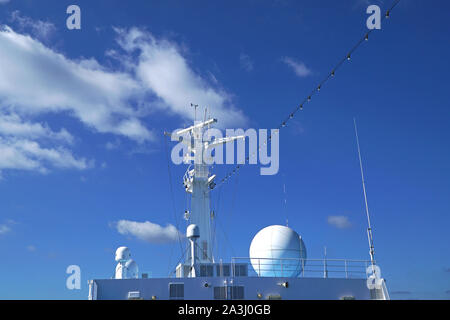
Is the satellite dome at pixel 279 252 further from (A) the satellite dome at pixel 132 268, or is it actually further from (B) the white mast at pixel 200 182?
(A) the satellite dome at pixel 132 268

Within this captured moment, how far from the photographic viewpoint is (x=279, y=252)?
852 inches

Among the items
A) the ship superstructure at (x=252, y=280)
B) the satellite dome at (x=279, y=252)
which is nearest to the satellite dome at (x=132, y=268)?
the ship superstructure at (x=252, y=280)

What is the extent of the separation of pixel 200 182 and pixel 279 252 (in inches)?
268

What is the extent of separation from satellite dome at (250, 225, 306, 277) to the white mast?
330 centimetres

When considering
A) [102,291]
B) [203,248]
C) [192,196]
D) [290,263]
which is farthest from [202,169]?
[102,291]

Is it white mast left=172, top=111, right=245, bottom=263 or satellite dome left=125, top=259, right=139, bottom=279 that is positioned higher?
white mast left=172, top=111, right=245, bottom=263

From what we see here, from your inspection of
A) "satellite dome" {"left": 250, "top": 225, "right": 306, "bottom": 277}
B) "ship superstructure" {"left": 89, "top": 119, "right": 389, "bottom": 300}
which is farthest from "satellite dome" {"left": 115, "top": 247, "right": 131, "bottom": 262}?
"satellite dome" {"left": 250, "top": 225, "right": 306, "bottom": 277}

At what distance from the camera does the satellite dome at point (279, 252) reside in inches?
838

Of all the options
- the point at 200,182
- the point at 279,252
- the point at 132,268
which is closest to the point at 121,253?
the point at 132,268

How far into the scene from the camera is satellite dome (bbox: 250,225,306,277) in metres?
21.3

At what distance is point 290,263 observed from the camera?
70.1ft

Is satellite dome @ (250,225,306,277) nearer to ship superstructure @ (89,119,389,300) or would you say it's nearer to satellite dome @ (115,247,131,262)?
ship superstructure @ (89,119,389,300)
